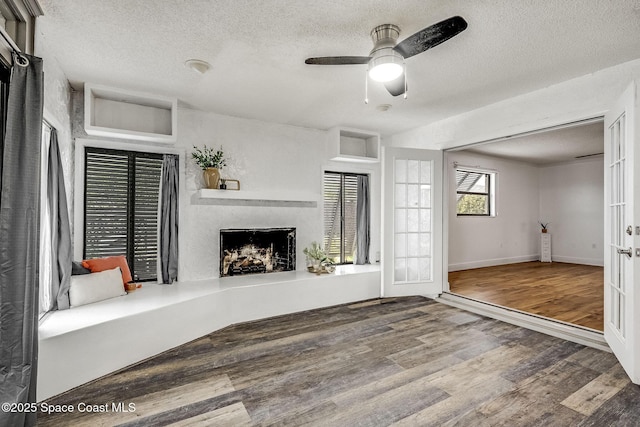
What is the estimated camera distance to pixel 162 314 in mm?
2867

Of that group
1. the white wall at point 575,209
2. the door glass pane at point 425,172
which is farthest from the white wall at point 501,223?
the door glass pane at point 425,172

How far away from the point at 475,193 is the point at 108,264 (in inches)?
264

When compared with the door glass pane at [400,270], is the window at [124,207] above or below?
above

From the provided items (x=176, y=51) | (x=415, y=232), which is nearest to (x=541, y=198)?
(x=415, y=232)

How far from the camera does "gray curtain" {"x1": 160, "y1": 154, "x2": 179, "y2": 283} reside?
3768mm

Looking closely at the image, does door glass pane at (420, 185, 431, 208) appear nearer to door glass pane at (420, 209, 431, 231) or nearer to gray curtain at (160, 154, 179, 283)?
door glass pane at (420, 209, 431, 231)

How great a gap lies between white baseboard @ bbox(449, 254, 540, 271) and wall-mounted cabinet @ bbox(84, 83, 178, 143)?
18.4 feet

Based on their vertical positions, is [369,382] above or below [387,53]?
below

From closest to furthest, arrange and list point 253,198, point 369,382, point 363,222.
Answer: point 369,382 < point 253,198 < point 363,222

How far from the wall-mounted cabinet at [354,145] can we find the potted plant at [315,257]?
1380 mm

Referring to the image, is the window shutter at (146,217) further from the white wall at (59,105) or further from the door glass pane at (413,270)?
the door glass pane at (413,270)

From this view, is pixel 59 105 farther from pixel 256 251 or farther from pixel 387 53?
pixel 387 53

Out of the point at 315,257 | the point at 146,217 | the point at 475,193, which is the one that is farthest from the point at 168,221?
the point at 475,193

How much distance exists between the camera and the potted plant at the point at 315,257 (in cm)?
439
